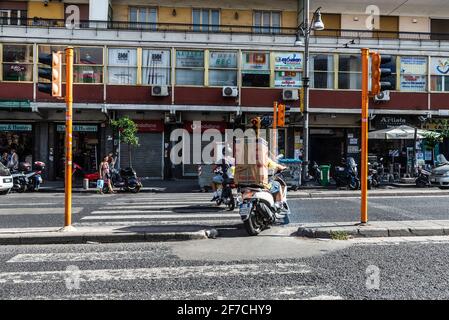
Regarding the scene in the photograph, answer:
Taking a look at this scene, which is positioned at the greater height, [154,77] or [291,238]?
[154,77]

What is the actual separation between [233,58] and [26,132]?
36.2 feet

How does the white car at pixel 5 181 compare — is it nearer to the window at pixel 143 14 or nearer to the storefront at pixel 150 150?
the storefront at pixel 150 150

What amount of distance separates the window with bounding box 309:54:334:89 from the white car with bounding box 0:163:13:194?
49.0ft

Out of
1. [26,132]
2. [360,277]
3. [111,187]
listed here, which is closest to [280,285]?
[360,277]

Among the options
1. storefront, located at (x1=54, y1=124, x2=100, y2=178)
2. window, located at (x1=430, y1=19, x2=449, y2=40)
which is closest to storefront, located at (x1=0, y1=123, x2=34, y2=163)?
storefront, located at (x1=54, y1=124, x2=100, y2=178)

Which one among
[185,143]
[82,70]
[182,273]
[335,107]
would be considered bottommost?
[182,273]

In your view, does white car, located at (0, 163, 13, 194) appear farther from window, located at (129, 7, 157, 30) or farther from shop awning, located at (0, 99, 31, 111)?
window, located at (129, 7, 157, 30)

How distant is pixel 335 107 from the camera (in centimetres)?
2408

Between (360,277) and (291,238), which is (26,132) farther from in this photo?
(360,277)

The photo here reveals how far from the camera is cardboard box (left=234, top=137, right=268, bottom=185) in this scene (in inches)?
353

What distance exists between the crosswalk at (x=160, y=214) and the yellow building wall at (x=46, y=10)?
50.3ft

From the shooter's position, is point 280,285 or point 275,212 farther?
point 275,212

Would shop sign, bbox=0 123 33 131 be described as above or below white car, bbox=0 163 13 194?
above

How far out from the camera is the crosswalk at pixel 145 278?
501 centimetres
